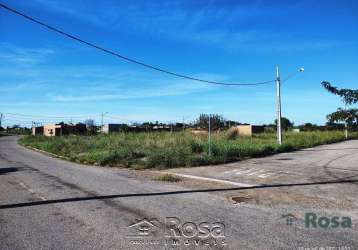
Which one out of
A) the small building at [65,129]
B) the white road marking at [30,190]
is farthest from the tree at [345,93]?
A: the small building at [65,129]

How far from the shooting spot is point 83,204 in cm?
964

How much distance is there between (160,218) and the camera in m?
8.05

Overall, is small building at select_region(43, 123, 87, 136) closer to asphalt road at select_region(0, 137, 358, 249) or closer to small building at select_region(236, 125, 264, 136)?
small building at select_region(236, 125, 264, 136)

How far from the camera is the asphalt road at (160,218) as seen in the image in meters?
6.40

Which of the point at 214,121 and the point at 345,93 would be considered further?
the point at 214,121

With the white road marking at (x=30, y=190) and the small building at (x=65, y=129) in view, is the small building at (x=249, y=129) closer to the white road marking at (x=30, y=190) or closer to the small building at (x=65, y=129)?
the small building at (x=65, y=129)

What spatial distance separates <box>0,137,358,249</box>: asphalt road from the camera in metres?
6.40

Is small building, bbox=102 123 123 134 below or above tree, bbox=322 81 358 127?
above

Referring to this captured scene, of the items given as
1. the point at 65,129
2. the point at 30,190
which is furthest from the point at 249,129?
the point at 30,190

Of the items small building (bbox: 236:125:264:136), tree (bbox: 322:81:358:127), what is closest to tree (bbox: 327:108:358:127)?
tree (bbox: 322:81:358:127)

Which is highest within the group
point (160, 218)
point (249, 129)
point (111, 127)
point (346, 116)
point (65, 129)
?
point (111, 127)

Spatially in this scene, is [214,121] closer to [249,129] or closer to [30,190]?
[249,129]

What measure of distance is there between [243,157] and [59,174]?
10734 mm

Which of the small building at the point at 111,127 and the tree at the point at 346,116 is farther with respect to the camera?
the small building at the point at 111,127
